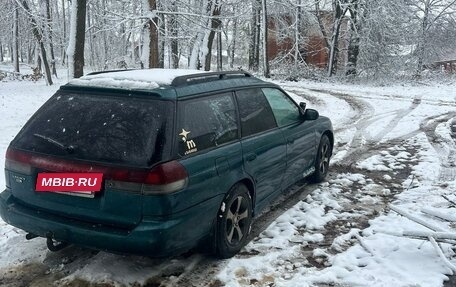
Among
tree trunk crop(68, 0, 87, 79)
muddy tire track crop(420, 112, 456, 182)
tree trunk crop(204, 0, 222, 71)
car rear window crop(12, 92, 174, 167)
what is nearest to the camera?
car rear window crop(12, 92, 174, 167)

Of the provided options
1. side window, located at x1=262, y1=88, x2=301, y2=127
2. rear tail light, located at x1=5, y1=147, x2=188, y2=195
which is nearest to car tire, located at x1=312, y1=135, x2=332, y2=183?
side window, located at x1=262, y1=88, x2=301, y2=127

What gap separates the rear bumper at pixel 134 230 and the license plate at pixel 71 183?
242 mm

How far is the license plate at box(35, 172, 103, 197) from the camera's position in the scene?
3.28 m

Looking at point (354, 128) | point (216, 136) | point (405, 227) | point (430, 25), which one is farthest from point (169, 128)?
point (430, 25)

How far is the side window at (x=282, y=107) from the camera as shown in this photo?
5066mm

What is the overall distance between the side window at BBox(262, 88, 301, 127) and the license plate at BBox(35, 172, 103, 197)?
2403mm

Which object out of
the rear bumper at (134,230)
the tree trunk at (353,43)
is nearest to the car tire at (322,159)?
the rear bumper at (134,230)

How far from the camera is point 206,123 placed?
12.6 feet

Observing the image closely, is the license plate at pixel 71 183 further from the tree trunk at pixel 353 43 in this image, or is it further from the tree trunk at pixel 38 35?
the tree trunk at pixel 353 43

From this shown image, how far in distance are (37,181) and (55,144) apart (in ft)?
1.11

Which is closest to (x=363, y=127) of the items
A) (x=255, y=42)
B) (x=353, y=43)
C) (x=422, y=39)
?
(x=353, y=43)

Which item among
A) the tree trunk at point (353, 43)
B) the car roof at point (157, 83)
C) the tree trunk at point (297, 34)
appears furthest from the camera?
the tree trunk at point (297, 34)

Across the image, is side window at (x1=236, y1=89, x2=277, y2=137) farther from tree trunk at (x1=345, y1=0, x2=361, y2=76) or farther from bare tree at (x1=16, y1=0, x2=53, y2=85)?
tree trunk at (x1=345, y1=0, x2=361, y2=76)

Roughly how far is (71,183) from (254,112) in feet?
6.78
